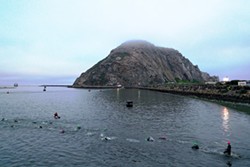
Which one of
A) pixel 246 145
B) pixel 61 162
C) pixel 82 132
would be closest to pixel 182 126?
pixel 246 145

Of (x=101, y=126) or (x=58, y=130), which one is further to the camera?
(x=101, y=126)

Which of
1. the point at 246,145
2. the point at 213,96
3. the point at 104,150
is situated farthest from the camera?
the point at 213,96

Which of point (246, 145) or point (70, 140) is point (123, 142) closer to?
point (70, 140)

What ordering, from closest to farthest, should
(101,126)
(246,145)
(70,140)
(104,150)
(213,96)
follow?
(104,150) < (246,145) < (70,140) < (101,126) < (213,96)

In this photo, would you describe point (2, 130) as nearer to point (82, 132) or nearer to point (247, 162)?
point (82, 132)

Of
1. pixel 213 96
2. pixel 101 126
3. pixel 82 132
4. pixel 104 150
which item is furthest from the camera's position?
pixel 213 96

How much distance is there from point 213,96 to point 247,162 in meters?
108

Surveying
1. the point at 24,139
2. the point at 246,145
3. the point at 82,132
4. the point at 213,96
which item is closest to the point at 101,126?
the point at 82,132

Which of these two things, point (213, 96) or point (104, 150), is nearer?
point (104, 150)

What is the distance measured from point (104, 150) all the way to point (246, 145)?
21.8m

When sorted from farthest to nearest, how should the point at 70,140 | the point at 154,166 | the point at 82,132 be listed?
1. the point at 82,132
2. the point at 70,140
3. the point at 154,166

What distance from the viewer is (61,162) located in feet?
99.7

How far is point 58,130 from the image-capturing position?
49562 mm

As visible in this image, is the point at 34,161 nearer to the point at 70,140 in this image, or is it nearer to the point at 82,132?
the point at 70,140
